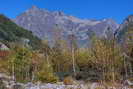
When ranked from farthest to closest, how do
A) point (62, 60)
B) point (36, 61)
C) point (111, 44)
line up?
point (62, 60), point (36, 61), point (111, 44)

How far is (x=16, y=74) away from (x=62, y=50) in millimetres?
8761

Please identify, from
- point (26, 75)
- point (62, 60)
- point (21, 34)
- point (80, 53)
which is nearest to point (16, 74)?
point (26, 75)

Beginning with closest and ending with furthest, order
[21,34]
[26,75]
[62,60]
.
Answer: [26,75]
[62,60]
[21,34]

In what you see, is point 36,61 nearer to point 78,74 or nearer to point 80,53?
point 78,74

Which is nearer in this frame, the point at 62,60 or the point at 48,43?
the point at 62,60

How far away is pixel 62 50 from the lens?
25922 mm

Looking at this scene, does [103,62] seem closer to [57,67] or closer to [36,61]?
[36,61]

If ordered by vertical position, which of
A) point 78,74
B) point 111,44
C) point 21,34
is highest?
point 21,34

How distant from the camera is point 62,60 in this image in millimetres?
25109

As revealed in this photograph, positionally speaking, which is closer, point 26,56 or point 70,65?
point 26,56

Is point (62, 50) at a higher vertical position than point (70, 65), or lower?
higher

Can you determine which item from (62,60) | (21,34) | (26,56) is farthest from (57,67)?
(21,34)

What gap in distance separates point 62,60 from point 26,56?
7.43 meters

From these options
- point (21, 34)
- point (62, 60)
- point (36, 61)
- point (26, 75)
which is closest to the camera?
point (26, 75)
